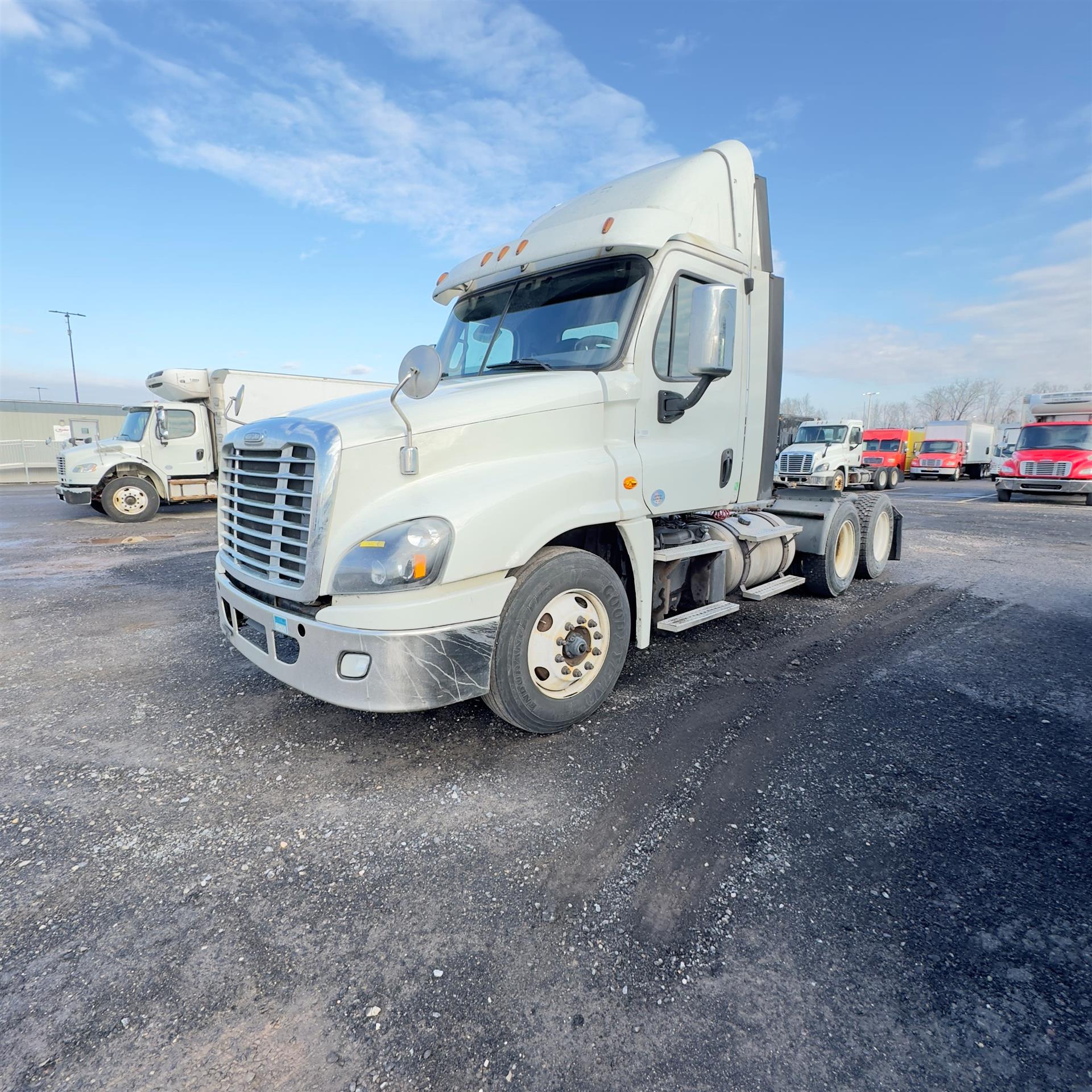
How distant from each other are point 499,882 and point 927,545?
415 inches

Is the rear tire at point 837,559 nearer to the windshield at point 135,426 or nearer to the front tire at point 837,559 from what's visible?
the front tire at point 837,559

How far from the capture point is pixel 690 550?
15.1 ft

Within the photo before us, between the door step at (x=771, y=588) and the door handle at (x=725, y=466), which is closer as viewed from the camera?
the door handle at (x=725, y=466)

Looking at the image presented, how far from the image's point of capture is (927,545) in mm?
10516

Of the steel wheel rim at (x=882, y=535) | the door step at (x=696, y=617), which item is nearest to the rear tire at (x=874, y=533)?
the steel wheel rim at (x=882, y=535)

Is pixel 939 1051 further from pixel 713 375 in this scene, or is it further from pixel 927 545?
pixel 927 545

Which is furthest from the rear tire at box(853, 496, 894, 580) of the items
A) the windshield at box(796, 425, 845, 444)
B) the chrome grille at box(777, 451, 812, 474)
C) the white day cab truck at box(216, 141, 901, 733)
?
the windshield at box(796, 425, 845, 444)

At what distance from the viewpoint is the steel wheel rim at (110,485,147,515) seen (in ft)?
45.1

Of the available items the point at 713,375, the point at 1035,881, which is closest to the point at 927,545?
the point at 713,375

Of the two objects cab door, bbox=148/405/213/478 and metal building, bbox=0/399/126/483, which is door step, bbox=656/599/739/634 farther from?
metal building, bbox=0/399/126/483

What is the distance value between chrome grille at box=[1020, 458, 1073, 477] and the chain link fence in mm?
32791

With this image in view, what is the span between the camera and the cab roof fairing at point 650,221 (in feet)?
12.9

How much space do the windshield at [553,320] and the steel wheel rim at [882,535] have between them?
515cm

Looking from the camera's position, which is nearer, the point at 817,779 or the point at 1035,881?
the point at 1035,881
